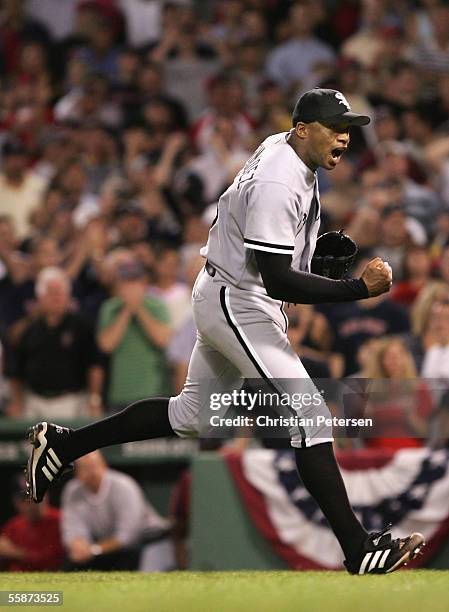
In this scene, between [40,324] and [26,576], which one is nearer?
[26,576]

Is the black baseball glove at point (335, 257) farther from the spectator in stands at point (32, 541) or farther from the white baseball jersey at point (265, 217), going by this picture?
the spectator in stands at point (32, 541)

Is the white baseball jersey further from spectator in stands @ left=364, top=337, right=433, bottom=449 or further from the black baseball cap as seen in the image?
spectator in stands @ left=364, top=337, right=433, bottom=449

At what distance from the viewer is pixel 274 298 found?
18.6ft

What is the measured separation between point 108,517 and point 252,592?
4.27 m

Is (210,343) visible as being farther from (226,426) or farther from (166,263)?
(166,263)

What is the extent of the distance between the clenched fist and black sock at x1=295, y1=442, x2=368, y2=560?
66 centimetres

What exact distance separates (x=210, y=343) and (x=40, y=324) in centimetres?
447

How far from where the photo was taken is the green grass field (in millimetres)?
4629

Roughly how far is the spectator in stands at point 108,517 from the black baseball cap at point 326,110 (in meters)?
4.02

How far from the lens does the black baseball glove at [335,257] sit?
19.9ft

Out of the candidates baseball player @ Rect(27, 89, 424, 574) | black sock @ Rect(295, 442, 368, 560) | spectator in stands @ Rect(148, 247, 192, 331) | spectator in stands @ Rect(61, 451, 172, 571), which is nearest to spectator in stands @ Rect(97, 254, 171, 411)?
spectator in stands @ Rect(148, 247, 192, 331)

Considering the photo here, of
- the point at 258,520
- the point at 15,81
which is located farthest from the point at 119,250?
the point at 15,81

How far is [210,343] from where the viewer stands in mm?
5926

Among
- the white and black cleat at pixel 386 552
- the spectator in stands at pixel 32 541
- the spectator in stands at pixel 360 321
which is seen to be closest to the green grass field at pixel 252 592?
the white and black cleat at pixel 386 552
